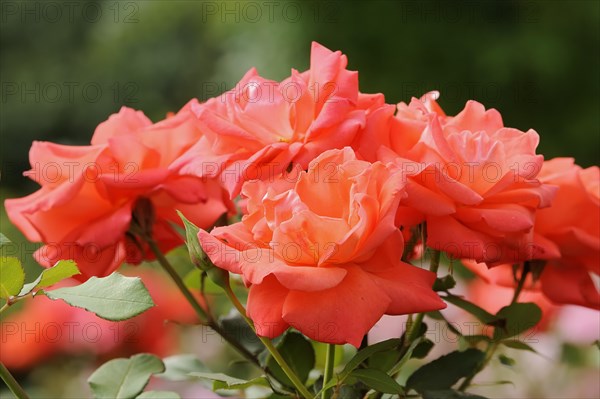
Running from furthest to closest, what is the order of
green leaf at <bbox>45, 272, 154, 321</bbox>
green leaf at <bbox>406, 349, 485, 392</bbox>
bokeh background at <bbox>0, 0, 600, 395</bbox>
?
bokeh background at <bbox>0, 0, 600, 395</bbox>, green leaf at <bbox>406, 349, 485, 392</bbox>, green leaf at <bbox>45, 272, 154, 321</bbox>

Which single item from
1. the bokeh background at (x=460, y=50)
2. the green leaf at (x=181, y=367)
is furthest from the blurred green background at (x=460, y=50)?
the green leaf at (x=181, y=367)

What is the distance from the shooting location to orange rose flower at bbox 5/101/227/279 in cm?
46

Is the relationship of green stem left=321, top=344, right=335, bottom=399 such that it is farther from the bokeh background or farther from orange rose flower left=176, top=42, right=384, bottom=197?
the bokeh background

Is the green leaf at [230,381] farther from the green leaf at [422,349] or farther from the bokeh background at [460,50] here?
the bokeh background at [460,50]

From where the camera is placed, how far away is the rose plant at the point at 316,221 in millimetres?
346

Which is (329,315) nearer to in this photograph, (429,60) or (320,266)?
(320,266)

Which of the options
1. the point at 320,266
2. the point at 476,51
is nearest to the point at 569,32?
the point at 476,51

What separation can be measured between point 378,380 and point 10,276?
0.56 feet

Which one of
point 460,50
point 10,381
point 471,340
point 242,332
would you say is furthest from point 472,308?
point 460,50

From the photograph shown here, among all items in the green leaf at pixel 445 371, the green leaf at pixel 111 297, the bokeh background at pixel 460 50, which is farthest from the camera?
the bokeh background at pixel 460 50

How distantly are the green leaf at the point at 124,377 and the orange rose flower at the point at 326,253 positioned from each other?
14 cm

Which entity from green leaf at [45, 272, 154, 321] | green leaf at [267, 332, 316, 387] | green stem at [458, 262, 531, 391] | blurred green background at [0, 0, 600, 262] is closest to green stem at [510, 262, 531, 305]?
green stem at [458, 262, 531, 391]

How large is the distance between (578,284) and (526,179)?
121mm

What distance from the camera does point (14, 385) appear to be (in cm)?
39
